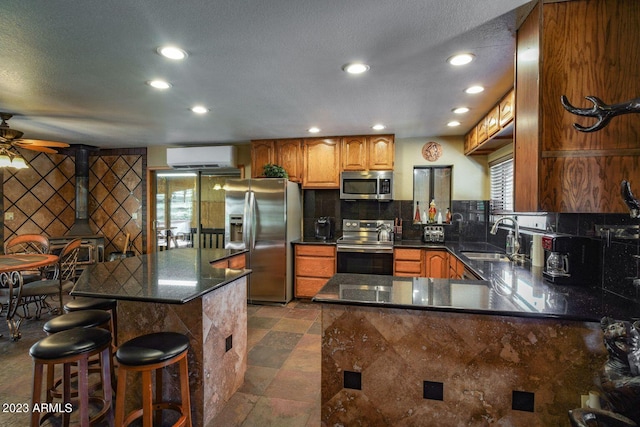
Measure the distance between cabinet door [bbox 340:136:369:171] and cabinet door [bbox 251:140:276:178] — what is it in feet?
3.40

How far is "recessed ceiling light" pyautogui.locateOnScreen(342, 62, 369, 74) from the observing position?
2102 millimetres

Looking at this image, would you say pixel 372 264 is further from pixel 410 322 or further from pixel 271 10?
pixel 271 10

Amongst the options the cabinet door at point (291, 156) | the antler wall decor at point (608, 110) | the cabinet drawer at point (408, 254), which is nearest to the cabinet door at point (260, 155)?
the cabinet door at point (291, 156)

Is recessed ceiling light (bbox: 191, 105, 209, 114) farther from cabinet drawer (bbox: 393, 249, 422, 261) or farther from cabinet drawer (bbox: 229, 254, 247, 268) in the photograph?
cabinet drawer (bbox: 393, 249, 422, 261)

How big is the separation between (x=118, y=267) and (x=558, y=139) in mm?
Result: 2873

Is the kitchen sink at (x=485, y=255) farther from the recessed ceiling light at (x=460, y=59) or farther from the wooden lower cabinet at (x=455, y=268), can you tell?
the recessed ceiling light at (x=460, y=59)

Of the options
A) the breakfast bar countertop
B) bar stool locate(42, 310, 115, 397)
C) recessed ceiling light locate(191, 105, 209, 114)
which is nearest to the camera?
the breakfast bar countertop

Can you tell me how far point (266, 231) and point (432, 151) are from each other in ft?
8.23

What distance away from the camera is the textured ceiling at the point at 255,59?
1.54 meters

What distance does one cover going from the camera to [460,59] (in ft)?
6.65

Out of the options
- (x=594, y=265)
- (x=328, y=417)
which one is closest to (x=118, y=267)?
(x=328, y=417)

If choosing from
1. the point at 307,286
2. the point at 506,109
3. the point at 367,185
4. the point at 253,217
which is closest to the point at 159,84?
the point at 253,217

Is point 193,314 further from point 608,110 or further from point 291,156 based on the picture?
point 291,156

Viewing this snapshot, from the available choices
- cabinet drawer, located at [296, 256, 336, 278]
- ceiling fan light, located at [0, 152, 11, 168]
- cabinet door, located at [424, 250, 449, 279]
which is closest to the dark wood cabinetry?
cabinet door, located at [424, 250, 449, 279]
